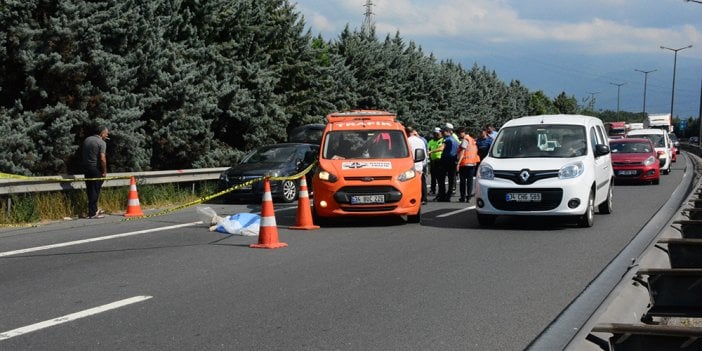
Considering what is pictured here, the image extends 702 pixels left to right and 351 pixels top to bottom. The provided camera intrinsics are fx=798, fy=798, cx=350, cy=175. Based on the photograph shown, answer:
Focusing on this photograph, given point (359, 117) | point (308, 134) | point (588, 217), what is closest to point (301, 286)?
point (588, 217)

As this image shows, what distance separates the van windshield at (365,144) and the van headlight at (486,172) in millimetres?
1555

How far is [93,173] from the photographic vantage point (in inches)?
613

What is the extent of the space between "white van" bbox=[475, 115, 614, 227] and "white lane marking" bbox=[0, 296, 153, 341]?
7238 millimetres

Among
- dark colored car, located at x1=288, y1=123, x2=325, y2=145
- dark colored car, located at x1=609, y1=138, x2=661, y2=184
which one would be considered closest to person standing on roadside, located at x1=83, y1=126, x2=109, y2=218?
dark colored car, located at x1=288, y1=123, x2=325, y2=145

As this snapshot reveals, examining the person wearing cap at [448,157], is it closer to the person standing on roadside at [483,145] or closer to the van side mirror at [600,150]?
the person standing on roadside at [483,145]

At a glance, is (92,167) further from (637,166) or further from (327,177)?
(637,166)

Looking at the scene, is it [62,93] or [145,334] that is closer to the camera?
[145,334]

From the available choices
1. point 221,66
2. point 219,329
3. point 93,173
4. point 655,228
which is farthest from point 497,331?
point 221,66

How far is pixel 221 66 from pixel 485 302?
20.8 metres

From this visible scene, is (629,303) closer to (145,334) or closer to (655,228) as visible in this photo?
(145,334)

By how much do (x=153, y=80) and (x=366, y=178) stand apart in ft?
35.3

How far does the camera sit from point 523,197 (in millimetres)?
13023

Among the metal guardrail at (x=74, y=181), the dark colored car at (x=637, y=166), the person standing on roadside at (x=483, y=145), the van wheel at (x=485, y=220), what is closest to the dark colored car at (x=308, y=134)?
the metal guardrail at (x=74, y=181)

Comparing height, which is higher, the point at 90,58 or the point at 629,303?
the point at 90,58
